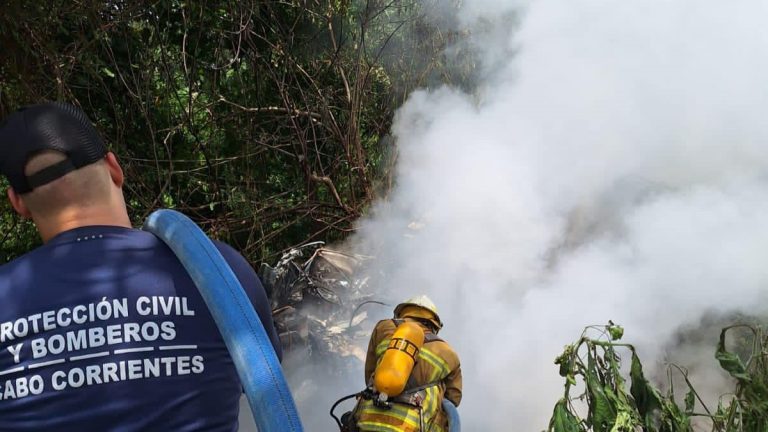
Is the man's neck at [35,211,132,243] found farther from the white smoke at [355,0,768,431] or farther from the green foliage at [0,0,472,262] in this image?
the green foliage at [0,0,472,262]

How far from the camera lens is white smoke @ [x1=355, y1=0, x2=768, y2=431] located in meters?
3.55

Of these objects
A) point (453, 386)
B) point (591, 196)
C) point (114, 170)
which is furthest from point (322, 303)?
point (114, 170)

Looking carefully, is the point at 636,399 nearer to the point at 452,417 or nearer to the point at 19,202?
the point at 452,417

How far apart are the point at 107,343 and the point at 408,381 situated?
6.72ft

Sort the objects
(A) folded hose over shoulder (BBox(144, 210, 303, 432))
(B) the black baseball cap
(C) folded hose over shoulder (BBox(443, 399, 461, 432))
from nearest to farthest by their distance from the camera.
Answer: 1. (A) folded hose over shoulder (BBox(144, 210, 303, 432))
2. (B) the black baseball cap
3. (C) folded hose over shoulder (BBox(443, 399, 461, 432))


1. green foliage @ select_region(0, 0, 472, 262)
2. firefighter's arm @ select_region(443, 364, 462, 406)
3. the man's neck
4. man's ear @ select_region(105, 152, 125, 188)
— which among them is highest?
green foliage @ select_region(0, 0, 472, 262)

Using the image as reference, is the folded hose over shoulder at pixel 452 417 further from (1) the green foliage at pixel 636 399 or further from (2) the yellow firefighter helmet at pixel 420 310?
(1) the green foliage at pixel 636 399

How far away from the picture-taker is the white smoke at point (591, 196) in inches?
140

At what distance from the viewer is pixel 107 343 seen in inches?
43.7

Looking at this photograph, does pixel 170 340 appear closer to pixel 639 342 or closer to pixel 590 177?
pixel 639 342

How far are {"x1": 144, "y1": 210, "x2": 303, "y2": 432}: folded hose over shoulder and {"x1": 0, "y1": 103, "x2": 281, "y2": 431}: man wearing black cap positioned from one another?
0.06 m

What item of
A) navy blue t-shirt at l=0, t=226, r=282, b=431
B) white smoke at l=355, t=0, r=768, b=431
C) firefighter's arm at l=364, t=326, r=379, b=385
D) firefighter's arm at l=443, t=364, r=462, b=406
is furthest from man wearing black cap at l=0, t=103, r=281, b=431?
white smoke at l=355, t=0, r=768, b=431

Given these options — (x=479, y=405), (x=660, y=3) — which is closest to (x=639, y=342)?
(x=479, y=405)

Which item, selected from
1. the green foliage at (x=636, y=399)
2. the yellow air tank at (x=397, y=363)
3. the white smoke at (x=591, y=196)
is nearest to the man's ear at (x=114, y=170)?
the green foliage at (x=636, y=399)
